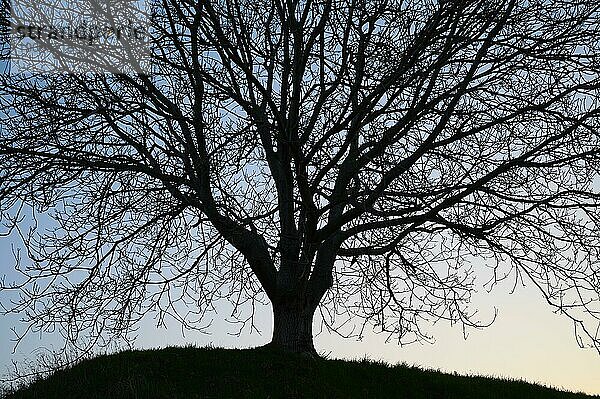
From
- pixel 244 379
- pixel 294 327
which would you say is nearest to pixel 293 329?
pixel 294 327

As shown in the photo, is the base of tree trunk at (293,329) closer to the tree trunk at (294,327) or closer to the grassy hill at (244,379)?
the tree trunk at (294,327)

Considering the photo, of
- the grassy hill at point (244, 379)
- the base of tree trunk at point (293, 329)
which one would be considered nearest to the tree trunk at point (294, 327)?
the base of tree trunk at point (293, 329)

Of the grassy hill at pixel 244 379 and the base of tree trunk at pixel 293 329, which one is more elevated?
the base of tree trunk at pixel 293 329

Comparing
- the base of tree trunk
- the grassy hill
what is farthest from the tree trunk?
the grassy hill

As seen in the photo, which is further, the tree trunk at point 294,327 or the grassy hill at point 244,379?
the tree trunk at point 294,327

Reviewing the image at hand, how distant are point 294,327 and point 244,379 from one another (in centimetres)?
131

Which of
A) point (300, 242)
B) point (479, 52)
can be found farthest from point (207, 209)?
point (479, 52)

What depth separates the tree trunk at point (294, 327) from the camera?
8586mm

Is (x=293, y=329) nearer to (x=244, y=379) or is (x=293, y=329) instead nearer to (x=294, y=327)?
(x=294, y=327)

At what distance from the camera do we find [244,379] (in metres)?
7.55

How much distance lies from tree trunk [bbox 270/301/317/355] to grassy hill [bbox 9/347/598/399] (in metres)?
0.26

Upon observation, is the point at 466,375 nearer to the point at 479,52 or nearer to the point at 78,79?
the point at 479,52

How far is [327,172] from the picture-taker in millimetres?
8180

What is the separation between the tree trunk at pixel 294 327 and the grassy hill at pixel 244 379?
264mm
